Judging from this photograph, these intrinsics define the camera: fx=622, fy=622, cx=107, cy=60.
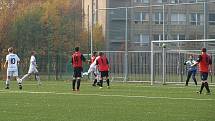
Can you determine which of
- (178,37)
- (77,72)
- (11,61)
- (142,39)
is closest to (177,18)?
(178,37)

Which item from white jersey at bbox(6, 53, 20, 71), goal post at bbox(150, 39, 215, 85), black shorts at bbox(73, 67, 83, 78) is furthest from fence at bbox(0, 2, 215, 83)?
white jersey at bbox(6, 53, 20, 71)

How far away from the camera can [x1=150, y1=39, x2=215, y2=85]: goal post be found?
4241 cm

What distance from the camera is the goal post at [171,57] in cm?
4241

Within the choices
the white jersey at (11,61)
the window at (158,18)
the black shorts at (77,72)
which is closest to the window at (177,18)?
the window at (158,18)

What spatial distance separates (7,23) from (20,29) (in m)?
2.47

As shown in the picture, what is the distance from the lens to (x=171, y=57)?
143 feet

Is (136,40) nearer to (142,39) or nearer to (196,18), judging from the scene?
(142,39)

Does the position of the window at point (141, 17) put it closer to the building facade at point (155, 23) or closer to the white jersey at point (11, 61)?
the building facade at point (155, 23)

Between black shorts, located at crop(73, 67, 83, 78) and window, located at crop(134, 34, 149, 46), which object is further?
window, located at crop(134, 34, 149, 46)

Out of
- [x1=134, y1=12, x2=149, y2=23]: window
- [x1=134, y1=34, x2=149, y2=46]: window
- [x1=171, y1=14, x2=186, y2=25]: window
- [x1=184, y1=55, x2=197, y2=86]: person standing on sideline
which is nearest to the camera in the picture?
[x1=184, y1=55, x2=197, y2=86]: person standing on sideline

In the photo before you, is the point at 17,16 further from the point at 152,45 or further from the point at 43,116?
the point at 43,116

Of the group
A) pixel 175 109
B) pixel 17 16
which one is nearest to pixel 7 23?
pixel 17 16

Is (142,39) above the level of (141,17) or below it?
below

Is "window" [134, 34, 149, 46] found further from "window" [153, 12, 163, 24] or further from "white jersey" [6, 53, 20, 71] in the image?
"white jersey" [6, 53, 20, 71]
